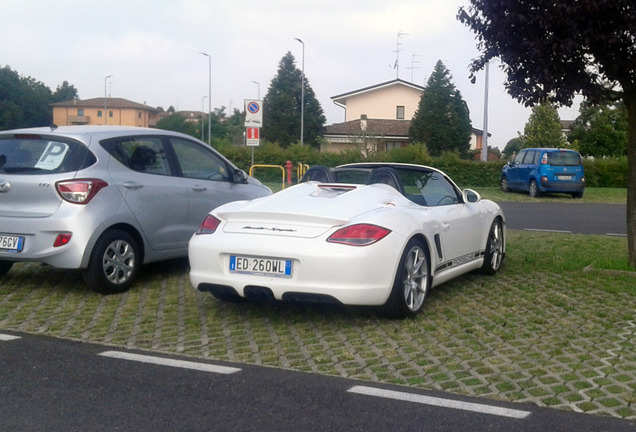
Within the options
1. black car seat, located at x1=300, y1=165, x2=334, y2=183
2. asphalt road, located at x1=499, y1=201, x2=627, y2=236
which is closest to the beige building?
asphalt road, located at x1=499, y1=201, x2=627, y2=236

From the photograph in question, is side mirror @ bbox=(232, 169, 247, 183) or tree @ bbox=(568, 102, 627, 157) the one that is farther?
tree @ bbox=(568, 102, 627, 157)

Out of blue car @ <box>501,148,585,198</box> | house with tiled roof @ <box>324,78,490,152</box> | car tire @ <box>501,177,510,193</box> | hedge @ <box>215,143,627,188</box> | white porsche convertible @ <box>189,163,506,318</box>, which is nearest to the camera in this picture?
white porsche convertible @ <box>189,163,506,318</box>

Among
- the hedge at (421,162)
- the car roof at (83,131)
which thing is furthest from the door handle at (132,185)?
the hedge at (421,162)

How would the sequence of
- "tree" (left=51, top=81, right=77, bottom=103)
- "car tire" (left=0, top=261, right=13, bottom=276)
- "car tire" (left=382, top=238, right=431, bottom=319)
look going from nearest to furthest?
"car tire" (left=382, top=238, right=431, bottom=319)
"car tire" (left=0, top=261, right=13, bottom=276)
"tree" (left=51, top=81, right=77, bottom=103)

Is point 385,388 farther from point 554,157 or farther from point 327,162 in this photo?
point 327,162

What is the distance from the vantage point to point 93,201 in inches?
304

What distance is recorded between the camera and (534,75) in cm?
869

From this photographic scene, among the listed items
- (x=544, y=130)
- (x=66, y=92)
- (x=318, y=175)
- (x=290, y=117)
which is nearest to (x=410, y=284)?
(x=318, y=175)

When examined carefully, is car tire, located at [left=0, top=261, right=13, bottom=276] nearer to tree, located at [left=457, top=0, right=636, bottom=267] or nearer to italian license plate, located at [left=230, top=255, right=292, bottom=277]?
italian license plate, located at [left=230, top=255, right=292, bottom=277]

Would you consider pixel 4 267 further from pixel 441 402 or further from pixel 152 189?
pixel 441 402

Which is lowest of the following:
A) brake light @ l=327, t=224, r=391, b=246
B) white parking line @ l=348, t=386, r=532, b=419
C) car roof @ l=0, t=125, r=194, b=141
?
white parking line @ l=348, t=386, r=532, b=419

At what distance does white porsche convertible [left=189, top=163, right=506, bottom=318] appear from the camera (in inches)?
247

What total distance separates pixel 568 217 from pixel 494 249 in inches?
396

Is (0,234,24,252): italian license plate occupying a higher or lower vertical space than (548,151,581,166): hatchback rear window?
lower
